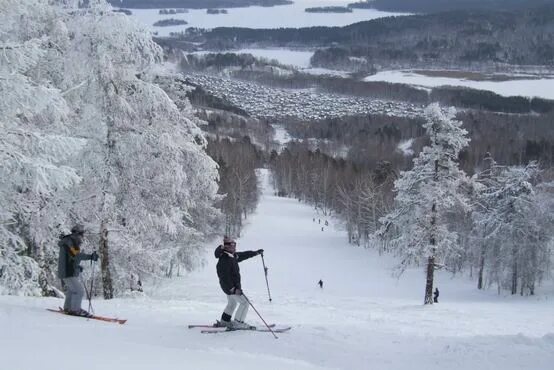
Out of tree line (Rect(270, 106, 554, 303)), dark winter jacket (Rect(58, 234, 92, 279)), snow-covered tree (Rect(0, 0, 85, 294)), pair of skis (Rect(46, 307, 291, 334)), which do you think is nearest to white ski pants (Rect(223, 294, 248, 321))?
pair of skis (Rect(46, 307, 291, 334))

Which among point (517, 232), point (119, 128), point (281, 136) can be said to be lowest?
point (281, 136)

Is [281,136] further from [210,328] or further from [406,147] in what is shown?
[210,328]

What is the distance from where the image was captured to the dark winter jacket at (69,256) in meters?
11.1

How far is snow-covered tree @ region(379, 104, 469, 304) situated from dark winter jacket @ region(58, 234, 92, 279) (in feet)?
63.1

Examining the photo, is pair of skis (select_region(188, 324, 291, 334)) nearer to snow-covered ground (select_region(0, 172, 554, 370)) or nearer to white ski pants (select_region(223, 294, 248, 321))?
snow-covered ground (select_region(0, 172, 554, 370))

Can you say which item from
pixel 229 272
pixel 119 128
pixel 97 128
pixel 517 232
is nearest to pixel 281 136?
pixel 517 232

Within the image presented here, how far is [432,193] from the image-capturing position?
2702 cm

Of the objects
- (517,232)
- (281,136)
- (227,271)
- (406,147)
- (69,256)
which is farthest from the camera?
(281,136)

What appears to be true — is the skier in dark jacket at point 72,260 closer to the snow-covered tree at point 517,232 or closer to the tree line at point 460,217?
the tree line at point 460,217

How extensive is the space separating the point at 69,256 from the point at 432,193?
19.5 metres

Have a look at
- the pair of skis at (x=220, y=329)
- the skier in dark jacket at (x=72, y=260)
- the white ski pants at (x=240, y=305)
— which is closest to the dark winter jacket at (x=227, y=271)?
the white ski pants at (x=240, y=305)

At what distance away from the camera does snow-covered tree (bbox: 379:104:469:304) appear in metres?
27.1

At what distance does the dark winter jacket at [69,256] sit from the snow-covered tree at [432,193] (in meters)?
19.2

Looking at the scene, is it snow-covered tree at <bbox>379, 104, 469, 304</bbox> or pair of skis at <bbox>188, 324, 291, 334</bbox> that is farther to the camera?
snow-covered tree at <bbox>379, 104, 469, 304</bbox>
